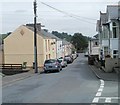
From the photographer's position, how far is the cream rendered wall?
219ft

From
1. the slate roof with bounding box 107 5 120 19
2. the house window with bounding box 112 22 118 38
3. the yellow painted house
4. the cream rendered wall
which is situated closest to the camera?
the house window with bounding box 112 22 118 38

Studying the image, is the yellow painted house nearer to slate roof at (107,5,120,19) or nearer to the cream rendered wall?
the cream rendered wall

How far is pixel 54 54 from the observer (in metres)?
85.3

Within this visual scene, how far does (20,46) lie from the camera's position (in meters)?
67.9

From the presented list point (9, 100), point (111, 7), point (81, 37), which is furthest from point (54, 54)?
point (81, 37)

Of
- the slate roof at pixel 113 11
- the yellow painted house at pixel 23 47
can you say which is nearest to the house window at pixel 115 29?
the slate roof at pixel 113 11

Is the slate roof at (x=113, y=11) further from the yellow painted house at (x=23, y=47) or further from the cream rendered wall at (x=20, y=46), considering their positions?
the cream rendered wall at (x=20, y=46)

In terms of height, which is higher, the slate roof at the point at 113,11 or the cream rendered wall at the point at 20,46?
the slate roof at the point at 113,11

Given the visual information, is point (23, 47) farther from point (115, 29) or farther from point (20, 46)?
point (115, 29)

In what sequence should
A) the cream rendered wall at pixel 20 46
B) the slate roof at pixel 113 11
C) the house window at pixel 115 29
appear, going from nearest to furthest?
the house window at pixel 115 29 < the slate roof at pixel 113 11 < the cream rendered wall at pixel 20 46

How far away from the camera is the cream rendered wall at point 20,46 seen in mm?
66875

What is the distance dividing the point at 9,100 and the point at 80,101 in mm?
3060

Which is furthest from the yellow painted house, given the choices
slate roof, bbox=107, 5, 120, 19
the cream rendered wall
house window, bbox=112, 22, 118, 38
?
house window, bbox=112, 22, 118, 38

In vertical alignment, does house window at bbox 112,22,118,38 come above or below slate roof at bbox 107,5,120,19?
below
